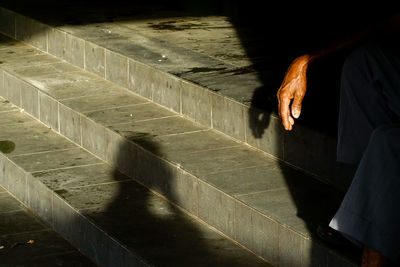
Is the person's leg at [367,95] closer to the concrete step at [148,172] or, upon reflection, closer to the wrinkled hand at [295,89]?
the wrinkled hand at [295,89]

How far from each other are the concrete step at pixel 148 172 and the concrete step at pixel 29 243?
0.06 meters

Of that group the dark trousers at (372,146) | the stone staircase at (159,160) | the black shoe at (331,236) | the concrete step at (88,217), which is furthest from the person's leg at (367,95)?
the concrete step at (88,217)

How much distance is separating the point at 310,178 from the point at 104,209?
1.13 m

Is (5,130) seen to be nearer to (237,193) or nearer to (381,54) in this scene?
(237,193)

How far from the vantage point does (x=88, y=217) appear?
504 centimetres

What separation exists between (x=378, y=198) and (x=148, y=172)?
2.14 meters

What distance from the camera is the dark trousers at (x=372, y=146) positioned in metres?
3.50

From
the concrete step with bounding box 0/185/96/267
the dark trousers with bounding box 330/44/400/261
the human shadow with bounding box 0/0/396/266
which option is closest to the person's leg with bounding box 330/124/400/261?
the dark trousers with bounding box 330/44/400/261

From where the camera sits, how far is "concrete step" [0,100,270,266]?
461 cm

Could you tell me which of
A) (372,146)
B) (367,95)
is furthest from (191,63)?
(372,146)

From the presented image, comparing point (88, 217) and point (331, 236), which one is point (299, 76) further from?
point (88, 217)

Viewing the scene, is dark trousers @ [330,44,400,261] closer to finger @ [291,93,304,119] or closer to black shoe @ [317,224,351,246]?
finger @ [291,93,304,119]

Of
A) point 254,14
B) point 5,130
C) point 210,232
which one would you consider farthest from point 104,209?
point 254,14

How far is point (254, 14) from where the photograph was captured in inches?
330
